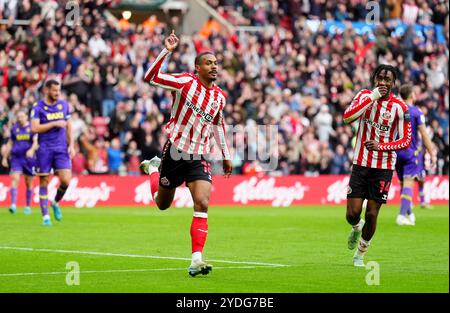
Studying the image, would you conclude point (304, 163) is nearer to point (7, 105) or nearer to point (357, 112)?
point (7, 105)

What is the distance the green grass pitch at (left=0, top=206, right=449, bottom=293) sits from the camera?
1180 centimetres

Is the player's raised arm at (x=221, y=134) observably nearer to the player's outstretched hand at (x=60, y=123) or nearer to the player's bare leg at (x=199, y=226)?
the player's bare leg at (x=199, y=226)

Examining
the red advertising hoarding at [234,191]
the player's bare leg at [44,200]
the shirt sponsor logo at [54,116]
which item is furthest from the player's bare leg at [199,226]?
the red advertising hoarding at [234,191]

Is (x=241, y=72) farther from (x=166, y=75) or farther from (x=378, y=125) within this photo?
(x=166, y=75)

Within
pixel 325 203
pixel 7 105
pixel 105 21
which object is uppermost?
pixel 105 21

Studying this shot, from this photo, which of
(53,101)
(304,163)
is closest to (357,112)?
(53,101)

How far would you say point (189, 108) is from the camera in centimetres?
1291

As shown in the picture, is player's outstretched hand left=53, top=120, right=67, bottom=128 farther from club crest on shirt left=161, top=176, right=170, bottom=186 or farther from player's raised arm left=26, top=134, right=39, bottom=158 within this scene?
club crest on shirt left=161, top=176, right=170, bottom=186

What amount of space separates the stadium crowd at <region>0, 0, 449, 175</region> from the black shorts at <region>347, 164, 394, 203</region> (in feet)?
49.6

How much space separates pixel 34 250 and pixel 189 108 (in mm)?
3920

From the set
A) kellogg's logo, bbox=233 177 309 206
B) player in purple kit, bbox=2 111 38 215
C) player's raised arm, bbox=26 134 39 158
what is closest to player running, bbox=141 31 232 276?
player's raised arm, bbox=26 134 39 158

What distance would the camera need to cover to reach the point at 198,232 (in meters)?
12.5

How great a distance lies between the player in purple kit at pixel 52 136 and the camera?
20375mm

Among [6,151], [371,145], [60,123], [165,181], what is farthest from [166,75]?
[6,151]
